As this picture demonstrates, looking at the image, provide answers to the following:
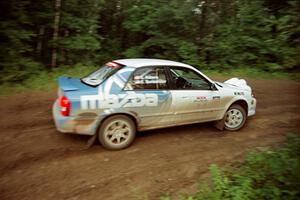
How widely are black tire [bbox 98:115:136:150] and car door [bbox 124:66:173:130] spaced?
0.77 ft

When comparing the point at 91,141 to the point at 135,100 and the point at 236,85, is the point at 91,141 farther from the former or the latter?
the point at 236,85

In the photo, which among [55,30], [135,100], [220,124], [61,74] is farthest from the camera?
[55,30]

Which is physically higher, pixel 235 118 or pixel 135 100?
pixel 135 100

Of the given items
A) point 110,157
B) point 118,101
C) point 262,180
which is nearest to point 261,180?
point 262,180

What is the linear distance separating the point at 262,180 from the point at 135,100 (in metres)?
2.48

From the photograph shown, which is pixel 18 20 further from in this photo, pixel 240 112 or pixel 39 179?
pixel 240 112

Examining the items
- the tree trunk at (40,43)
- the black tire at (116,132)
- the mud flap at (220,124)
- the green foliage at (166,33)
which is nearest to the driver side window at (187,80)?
the mud flap at (220,124)

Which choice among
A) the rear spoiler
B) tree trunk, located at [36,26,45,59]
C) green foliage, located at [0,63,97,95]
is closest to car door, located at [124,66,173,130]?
the rear spoiler

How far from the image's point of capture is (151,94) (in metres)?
4.97

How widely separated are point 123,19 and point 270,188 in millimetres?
12734

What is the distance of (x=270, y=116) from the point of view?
7.00 m

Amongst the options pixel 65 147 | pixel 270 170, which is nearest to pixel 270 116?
pixel 270 170

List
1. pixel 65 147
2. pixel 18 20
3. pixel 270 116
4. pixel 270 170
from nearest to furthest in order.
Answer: pixel 270 170, pixel 65 147, pixel 270 116, pixel 18 20

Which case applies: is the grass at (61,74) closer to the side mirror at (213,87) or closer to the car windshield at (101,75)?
the side mirror at (213,87)
